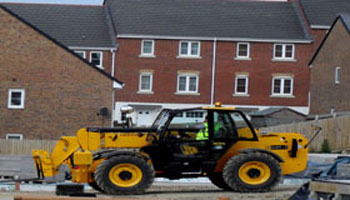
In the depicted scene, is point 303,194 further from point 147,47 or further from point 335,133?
point 147,47

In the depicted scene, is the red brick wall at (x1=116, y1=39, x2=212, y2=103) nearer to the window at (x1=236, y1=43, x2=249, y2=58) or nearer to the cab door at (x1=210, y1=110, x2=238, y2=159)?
the window at (x1=236, y1=43, x2=249, y2=58)

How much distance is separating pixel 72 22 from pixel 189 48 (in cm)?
930

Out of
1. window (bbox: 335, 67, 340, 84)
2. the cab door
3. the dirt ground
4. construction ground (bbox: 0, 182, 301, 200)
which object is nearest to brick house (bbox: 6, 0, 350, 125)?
window (bbox: 335, 67, 340, 84)

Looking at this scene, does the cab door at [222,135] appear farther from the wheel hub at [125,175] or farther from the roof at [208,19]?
the roof at [208,19]

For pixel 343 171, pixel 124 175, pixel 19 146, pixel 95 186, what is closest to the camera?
pixel 124 175

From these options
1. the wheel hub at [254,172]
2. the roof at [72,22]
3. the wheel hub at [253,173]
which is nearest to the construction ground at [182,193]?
the wheel hub at [254,172]

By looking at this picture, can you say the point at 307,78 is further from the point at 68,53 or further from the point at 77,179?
the point at 77,179

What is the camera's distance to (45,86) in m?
50.8

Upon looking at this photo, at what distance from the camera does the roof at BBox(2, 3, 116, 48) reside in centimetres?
6912

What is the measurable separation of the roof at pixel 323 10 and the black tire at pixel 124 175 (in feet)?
167

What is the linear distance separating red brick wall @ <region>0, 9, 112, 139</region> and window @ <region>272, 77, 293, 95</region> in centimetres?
2271

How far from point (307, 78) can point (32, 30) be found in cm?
2691

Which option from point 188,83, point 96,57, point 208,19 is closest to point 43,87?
point 96,57

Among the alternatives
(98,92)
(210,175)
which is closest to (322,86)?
(98,92)
